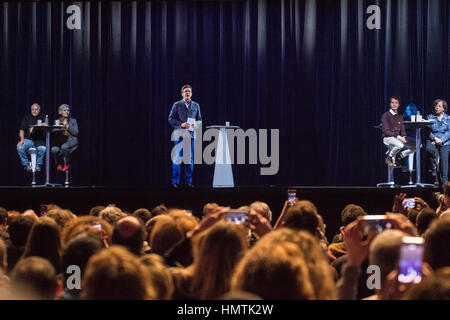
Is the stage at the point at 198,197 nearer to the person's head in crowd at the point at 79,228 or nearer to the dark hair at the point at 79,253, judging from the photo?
the person's head in crowd at the point at 79,228

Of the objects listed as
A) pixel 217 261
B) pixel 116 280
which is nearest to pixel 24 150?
pixel 217 261

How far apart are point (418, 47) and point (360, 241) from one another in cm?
914

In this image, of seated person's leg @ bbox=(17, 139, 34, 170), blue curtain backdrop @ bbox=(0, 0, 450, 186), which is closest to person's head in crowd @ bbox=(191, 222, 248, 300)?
seated person's leg @ bbox=(17, 139, 34, 170)

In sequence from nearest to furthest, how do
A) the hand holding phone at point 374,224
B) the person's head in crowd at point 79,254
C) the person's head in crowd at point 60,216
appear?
1. the hand holding phone at point 374,224
2. the person's head in crowd at point 79,254
3. the person's head in crowd at point 60,216

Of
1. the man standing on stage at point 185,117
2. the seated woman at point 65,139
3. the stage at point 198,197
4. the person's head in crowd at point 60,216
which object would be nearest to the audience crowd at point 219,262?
the person's head in crowd at point 60,216

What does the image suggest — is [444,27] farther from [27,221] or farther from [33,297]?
[33,297]

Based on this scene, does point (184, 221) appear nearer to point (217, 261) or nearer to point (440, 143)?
point (217, 261)

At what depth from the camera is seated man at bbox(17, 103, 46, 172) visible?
923 cm

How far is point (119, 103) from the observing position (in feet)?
36.2

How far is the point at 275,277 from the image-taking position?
149cm

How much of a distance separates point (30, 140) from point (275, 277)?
27.8ft

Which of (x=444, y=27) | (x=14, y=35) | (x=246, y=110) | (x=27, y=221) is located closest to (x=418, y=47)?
(x=444, y=27)

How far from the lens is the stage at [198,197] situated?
7.73 metres

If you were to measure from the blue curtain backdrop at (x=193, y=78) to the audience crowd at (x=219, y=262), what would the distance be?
7.49 meters
